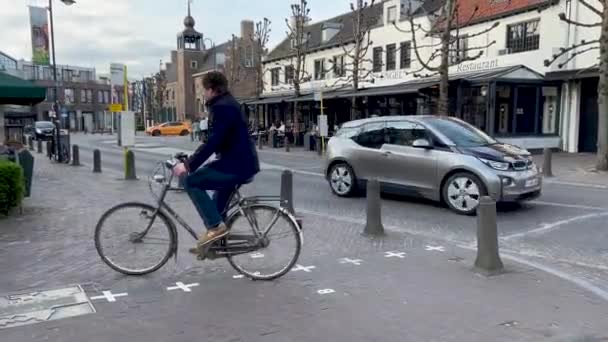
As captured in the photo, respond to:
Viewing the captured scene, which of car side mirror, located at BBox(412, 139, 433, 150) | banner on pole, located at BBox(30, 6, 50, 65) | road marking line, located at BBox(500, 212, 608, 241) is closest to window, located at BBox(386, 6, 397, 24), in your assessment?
banner on pole, located at BBox(30, 6, 50, 65)

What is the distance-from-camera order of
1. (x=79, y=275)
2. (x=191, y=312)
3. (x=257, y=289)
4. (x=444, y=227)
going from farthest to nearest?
(x=444, y=227) < (x=79, y=275) < (x=257, y=289) < (x=191, y=312)

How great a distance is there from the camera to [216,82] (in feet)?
15.5

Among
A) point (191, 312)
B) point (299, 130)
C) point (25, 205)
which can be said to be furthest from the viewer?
point (299, 130)

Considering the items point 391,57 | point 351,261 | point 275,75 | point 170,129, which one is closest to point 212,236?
point 351,261

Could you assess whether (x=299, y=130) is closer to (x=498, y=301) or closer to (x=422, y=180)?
(x=422, y=180)

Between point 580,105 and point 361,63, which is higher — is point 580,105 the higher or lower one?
the lower one

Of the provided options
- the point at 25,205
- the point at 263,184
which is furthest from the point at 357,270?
the point at 263,184

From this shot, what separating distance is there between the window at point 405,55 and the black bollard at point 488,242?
76.7ft

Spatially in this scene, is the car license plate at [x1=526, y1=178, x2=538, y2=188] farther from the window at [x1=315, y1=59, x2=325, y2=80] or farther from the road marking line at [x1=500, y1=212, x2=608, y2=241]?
the window at [x1=315, y1=59, x2=325, y2=80]

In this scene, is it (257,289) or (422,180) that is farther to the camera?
(422,180)

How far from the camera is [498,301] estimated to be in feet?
14.8

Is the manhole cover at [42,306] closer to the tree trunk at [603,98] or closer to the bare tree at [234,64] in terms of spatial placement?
the tree trunk at [603,98]

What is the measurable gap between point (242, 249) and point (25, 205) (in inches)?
241

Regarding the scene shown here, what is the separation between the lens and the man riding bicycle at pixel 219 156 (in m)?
4.64
